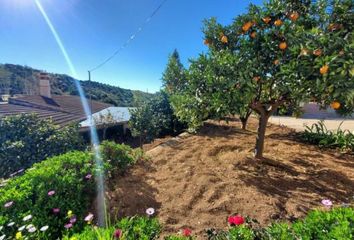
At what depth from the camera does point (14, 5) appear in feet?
24.5

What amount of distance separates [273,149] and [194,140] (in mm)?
2162

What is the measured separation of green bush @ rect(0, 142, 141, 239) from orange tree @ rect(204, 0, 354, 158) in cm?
284

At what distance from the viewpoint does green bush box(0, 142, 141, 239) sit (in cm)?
298

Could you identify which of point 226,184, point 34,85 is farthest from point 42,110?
point 34,85

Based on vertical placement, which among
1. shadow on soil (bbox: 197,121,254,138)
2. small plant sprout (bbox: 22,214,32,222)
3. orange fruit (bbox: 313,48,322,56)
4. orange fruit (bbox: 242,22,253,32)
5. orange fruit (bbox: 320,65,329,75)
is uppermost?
orange fruit (bbox: 242,22,253,32)

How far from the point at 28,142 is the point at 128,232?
16.7 feet

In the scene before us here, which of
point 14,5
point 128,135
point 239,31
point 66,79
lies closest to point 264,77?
point 239,31

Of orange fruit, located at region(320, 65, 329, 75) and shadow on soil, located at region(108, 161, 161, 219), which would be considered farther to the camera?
shadow on soil, located at region(108, 161, 161, 219)

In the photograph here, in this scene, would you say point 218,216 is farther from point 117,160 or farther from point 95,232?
point 117,160

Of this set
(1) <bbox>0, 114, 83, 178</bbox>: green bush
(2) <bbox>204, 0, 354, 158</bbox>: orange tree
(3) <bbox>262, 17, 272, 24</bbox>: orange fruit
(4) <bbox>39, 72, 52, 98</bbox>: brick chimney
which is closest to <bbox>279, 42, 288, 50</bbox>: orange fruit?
(2) <bbox>204, 0, 354, 158</bbox>: orange tree

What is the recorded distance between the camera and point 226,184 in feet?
13.3

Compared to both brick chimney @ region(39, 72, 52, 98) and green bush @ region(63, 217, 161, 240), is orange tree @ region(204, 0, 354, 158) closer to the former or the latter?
green bush @ region(63, 217, 161, 240)

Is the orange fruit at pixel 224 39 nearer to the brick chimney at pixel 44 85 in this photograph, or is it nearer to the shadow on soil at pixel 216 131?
the shadow on soil at pixel 216 131

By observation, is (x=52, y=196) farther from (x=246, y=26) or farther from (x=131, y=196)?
(x=246, y=26)
